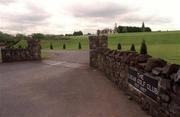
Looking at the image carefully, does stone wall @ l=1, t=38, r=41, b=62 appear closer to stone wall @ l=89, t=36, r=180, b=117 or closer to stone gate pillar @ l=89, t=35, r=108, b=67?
stone gate pillar @ l=89, t=35, r=108, b=67

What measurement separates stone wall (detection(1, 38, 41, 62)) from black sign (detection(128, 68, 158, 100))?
45.8 feet

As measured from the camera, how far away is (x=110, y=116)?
5453 millimetres

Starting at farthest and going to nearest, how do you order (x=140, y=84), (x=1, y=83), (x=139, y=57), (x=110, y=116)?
(x=1, y=83) < (x=139, y=57) < (x=140, y=84) < (x=110, y=116)

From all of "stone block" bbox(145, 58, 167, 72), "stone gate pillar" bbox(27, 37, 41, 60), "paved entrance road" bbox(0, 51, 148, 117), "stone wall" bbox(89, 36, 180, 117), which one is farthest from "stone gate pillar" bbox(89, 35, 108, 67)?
"stone block" bbox(145, 58, 167, 72)

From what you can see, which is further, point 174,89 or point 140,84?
point 140,84

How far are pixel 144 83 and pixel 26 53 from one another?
1557 cm

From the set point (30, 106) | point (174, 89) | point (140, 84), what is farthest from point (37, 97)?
point (174, 89)

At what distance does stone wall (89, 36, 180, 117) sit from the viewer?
14.0 ft

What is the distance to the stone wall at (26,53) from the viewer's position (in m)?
19.4

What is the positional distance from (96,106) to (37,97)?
2191 mm

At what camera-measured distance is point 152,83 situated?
5180 millimetres

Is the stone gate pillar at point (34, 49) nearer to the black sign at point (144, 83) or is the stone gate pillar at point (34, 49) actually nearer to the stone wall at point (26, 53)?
the stone wall at point (26, 53)

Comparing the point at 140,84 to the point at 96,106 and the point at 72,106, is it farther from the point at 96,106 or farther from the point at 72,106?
the point at 72,106

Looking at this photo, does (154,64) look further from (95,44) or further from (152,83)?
(95,44)
